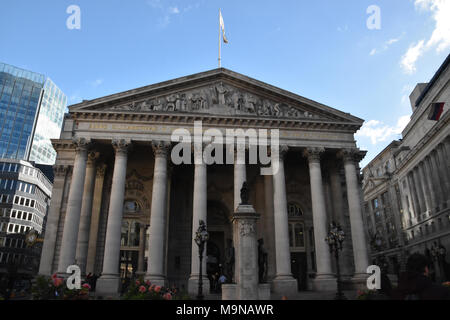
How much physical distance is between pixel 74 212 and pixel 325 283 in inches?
767

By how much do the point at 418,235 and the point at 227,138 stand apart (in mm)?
42931

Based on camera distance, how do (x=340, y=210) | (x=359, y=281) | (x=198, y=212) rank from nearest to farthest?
(x=359, y=281) → (x=198, y=212) → (x=340, y=210)

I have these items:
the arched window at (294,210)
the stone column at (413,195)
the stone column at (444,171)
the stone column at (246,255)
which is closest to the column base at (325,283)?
the arched window at (294,210)

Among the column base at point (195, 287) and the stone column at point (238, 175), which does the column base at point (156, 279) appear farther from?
the stone column at point (238, 175)

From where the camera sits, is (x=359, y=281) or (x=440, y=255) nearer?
(x=359, y=281)

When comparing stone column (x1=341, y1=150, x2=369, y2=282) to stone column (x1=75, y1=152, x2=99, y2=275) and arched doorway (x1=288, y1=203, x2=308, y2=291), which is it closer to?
arched doorway (x1=288, y1=203, x2=308, y2=291)

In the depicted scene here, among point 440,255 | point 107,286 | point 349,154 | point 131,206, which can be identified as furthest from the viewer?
point 440,255

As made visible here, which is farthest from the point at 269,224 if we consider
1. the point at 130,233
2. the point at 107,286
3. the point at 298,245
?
the point at 107,286

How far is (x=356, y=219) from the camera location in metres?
28.2

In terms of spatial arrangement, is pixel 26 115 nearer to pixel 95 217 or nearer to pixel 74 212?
pixel 95 217

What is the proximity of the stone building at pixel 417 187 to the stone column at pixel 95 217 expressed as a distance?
27777 mm
